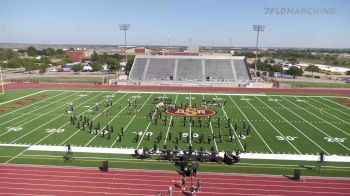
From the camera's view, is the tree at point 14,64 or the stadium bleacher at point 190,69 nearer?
the stadium bleacher at point 190,69

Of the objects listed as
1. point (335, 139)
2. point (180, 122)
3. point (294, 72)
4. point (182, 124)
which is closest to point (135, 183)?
point (182, 124)

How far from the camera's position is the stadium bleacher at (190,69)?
224 feet

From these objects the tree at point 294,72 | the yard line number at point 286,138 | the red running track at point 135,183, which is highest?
the tree at point 294,72

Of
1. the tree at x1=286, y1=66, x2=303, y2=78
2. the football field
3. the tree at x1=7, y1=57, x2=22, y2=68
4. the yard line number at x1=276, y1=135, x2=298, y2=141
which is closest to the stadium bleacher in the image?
the tree at x1=286, y1=66, x2=303, y2=78

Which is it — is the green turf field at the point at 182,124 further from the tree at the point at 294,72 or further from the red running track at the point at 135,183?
the tree at the point at 294,72

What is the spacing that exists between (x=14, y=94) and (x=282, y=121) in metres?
32.9

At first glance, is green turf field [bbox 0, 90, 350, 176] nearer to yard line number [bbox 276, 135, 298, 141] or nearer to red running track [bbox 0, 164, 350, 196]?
yard line number [bbox 276, 135, 298, 141]

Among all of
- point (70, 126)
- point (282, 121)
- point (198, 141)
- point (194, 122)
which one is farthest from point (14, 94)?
point (282, 121)

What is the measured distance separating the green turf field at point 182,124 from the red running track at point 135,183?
3.72 m

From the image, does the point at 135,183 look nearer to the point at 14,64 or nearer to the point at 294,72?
the point at 294,72

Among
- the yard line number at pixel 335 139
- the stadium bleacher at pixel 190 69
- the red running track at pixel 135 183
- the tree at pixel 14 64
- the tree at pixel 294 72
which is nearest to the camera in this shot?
the red running track at pixel 135 183

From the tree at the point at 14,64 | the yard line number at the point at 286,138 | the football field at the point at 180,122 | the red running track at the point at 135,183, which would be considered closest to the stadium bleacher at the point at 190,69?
the football field at the point at 180,122

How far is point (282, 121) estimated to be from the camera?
1198 inches

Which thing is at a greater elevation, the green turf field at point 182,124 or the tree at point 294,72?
the tree at point 294,72
